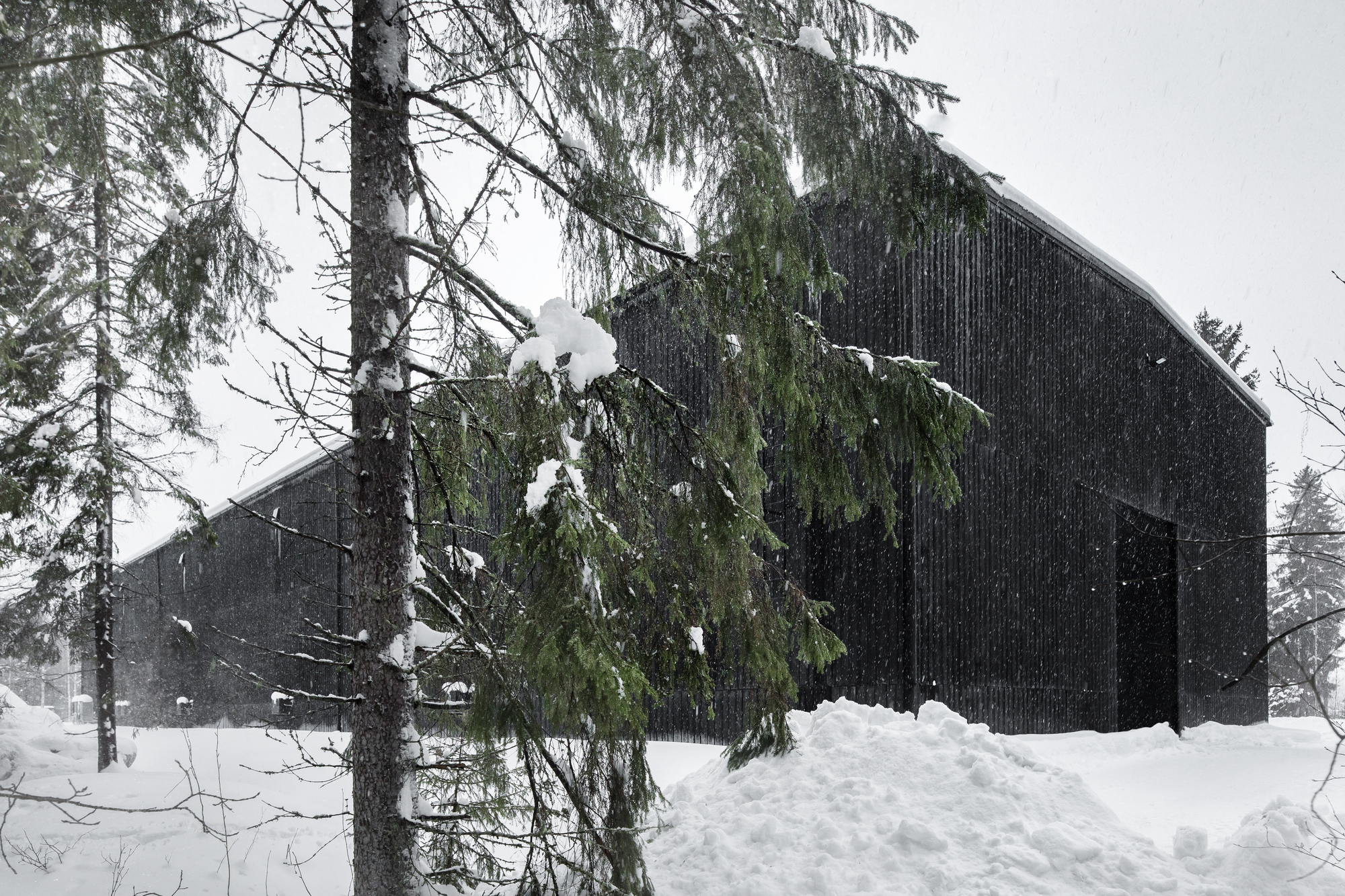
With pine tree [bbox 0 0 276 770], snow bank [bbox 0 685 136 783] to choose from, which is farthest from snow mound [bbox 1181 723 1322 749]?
snow bank [bbox 0 685 136 783]

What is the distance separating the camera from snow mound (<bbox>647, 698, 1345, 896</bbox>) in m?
5.00

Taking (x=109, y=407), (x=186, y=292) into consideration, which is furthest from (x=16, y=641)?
(x=186, y=292)

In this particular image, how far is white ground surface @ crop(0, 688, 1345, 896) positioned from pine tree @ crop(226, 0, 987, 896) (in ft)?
2.62

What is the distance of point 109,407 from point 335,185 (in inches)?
349

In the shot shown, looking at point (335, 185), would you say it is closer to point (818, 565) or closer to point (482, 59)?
point (482, 59)

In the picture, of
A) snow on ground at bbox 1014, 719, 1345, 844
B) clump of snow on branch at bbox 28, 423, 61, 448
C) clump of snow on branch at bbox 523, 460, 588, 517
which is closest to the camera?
clump of snow on branch at bbox 523, 460, 588, 517

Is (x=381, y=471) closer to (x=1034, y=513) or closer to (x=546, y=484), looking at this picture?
(x=546, y=484)

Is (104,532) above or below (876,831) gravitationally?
above

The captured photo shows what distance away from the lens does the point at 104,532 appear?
1191 cm

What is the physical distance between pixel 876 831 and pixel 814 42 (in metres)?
4.63

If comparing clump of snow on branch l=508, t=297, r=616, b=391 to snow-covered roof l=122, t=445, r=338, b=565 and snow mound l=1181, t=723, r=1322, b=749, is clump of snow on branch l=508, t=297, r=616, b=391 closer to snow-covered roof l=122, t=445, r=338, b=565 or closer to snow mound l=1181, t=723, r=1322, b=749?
snow mound l=1181, t=723, r=1322, b=749

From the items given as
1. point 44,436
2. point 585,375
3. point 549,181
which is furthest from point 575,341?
point 44,436

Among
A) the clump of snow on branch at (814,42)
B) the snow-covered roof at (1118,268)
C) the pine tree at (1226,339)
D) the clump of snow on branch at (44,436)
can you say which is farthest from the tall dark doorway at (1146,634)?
the pine tree at (1226,339)

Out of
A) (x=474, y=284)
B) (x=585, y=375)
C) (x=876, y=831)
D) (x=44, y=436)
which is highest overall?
(x=474, y=284)
